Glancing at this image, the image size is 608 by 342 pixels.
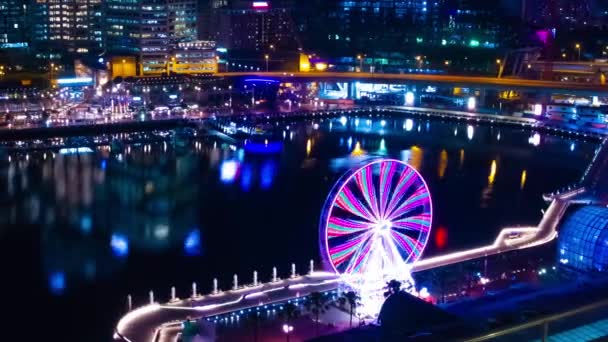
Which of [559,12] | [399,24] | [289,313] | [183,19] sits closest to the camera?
[289,313]

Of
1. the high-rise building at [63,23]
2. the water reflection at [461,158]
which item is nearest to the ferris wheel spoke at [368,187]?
the water reflection at [461,158]

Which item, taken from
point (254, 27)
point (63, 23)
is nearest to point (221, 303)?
point (254, 27)

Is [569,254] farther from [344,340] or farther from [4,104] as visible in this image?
[4,104]

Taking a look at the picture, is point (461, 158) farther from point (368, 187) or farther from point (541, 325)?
point (541, 325)

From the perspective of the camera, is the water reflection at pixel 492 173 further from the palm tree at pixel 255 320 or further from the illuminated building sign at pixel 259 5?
the illuminated building sign at pixel 259 5

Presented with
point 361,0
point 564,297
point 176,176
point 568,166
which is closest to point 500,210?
point 568,166

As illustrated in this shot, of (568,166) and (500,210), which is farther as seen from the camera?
(568,166)

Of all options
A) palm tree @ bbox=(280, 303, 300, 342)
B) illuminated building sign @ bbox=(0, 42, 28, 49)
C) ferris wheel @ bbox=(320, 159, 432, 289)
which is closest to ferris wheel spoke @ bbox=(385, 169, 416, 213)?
ferris wheel @ bbox=(320, 159, 432, 289)
